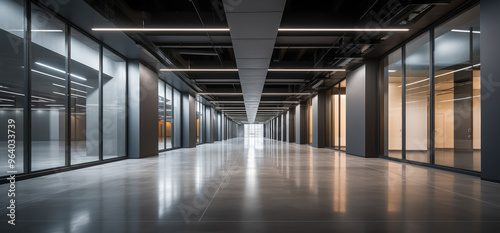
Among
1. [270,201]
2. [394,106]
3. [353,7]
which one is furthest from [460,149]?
[270,201]

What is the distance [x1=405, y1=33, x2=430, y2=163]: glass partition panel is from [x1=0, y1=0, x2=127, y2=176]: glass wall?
9.99m

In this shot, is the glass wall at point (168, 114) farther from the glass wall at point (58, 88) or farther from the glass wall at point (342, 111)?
the glass wall at point (342, 111)

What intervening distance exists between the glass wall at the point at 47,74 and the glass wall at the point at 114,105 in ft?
6.01

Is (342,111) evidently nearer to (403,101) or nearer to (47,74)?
(403,101)

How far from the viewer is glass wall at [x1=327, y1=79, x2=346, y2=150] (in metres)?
15.0

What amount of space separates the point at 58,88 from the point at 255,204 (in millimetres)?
6434

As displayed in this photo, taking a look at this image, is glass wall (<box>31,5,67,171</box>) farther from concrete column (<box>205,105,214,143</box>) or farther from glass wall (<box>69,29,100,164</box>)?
concrete column (<box>205,105,214,143</box>)

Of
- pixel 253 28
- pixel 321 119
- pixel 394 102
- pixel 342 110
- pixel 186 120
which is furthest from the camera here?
pixel 186 120

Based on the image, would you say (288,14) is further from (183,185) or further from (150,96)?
(150,96)

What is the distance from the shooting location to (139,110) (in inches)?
411

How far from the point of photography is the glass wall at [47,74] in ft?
20.5

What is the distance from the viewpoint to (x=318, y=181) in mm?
5512

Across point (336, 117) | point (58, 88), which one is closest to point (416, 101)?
point (336, 117)

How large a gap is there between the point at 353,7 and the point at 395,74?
3.99m
